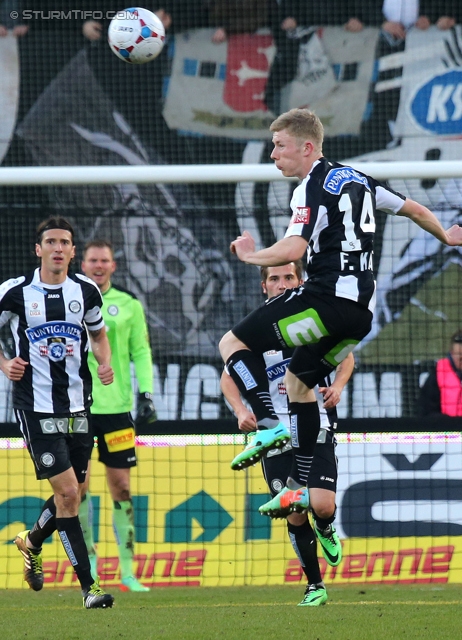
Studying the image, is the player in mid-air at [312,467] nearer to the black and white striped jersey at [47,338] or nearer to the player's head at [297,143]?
the black and white striped jersey at [47,338]

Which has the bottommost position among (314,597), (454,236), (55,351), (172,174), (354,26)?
(314,597)

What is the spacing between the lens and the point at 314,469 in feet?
23.4

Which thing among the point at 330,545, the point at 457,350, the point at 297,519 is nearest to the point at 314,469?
the point at 297,519

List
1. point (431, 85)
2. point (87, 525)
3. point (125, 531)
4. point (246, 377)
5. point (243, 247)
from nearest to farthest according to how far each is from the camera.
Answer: point (243, 247), point (246, 377), point (87, 525), point (125, 531), point (431, 85)

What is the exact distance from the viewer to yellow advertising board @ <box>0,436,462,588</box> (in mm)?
9188

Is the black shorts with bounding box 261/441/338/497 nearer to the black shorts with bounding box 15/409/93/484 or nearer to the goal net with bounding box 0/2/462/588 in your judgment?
the black shorts with bounding box 15/409/93/484

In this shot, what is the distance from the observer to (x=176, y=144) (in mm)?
15039

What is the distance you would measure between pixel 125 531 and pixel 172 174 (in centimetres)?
282

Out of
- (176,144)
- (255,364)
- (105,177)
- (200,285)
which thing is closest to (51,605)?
(255,364)

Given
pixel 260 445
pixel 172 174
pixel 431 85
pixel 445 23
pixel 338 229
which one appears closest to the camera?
pixel 338 229

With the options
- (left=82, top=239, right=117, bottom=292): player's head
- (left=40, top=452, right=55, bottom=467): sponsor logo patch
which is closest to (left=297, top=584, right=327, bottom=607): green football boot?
(left=40, top=452, right=55, bottom=467): sponsor logo patch

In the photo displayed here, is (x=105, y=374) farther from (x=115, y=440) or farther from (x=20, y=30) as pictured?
(x=20, y=30)

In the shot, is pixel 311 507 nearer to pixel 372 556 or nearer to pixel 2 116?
pixel 372 556

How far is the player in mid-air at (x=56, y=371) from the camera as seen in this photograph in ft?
22.9
